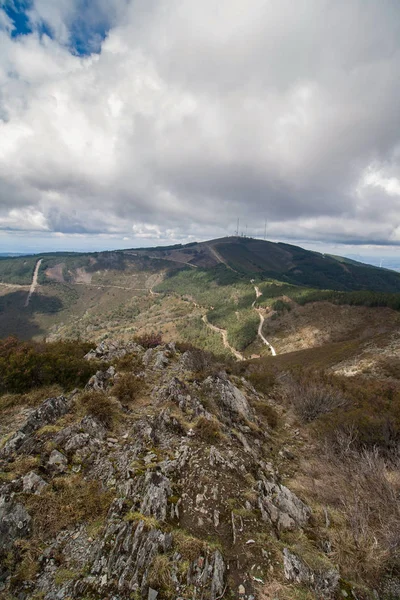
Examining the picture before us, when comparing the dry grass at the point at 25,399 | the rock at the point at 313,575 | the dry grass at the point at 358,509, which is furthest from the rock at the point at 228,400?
the dry grass at the point at 25,399

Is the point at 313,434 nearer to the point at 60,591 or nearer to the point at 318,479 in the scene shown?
the point at 318,479

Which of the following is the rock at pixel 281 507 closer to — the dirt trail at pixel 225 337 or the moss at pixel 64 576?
the moss at pixel 64 576

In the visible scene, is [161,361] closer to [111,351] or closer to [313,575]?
[111,351]

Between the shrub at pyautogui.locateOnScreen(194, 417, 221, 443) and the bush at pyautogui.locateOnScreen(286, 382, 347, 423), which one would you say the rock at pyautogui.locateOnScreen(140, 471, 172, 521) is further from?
the bush at pyautogui.locateOnScreen(286, 382, 347, 423)

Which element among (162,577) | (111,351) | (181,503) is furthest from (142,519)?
(111,351)

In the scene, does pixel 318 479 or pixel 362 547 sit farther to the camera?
pixel 318 479

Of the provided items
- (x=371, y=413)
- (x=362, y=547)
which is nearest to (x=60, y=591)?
(x=362, y=547)

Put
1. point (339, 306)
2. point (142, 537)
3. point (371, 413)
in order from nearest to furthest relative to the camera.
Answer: point (142, 537) < point (371, 413) < point (339, 306)
